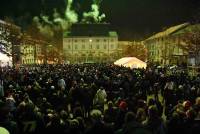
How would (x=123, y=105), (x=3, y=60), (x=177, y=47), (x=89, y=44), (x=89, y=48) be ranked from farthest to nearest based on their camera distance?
(x=89, y=44) < (x=89, y=48) < (x=177, y=47) < (x=3, y=60) < (x=123, y=105)

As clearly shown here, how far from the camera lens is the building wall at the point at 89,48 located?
166 meters

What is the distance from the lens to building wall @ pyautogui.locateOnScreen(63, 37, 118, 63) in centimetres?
16575

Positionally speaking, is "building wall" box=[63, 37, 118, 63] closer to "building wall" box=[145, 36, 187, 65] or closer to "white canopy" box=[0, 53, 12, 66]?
"building wall" box=[145, 36, 187, 65]

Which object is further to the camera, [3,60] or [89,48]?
[89,48]

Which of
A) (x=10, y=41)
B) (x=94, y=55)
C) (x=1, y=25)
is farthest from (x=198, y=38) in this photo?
(x=94, y=55)

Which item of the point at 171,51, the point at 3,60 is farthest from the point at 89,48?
the point at 3,60

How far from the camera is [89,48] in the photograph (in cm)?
16800

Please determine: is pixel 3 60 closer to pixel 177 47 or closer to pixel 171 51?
pixel 171 51

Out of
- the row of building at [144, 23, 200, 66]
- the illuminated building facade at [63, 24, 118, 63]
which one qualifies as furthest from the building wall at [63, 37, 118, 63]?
the row of building at [144, 23, 200, 66]

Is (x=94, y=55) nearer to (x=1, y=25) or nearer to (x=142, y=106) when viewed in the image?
(x=1, y=25)

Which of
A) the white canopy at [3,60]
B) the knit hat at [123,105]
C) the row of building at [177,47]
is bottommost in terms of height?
the knit hat at [123,105]

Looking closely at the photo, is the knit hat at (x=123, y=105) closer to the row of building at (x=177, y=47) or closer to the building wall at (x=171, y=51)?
the row of building at (x=177, y=47)

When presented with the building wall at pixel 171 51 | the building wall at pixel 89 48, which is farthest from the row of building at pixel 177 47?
the building wall at pixel 89 48

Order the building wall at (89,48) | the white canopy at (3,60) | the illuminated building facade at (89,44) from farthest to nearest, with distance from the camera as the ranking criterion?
the illuminated building facade at (89,44), the building wall at (89,48), the white canopy at (3,60)
